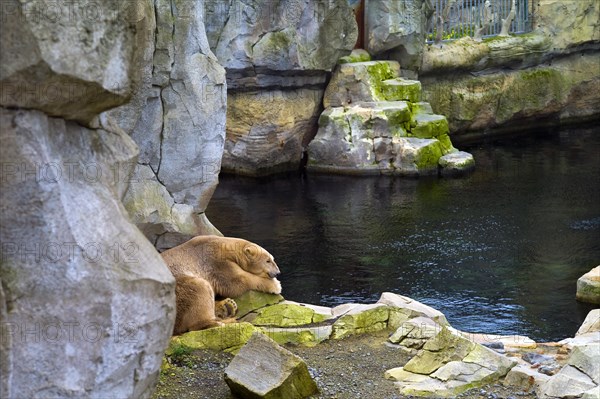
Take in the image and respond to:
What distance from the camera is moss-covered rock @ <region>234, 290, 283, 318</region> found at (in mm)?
9945

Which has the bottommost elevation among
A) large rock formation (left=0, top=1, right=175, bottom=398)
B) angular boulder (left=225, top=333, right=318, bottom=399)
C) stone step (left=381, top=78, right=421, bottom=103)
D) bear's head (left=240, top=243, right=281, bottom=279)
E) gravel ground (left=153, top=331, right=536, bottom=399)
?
gravel ground (left=153, top=331, right=536, bottom=399)

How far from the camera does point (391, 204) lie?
804 inches

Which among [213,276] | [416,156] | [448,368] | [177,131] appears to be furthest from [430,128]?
[448,368]

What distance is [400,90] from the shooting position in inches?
980

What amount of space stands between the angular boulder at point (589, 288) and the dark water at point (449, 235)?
0.76 feet

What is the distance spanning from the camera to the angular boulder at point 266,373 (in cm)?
739

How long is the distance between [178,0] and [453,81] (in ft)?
58.8

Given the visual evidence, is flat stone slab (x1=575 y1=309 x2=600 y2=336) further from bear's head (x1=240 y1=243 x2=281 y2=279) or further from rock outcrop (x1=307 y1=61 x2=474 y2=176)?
rock outcrop (x1=307 y1=61 x2=474 y2=176)

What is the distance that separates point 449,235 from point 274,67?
23.7ft

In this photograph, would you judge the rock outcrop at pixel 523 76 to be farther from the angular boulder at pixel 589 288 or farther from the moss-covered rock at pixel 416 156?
the angular boulder at pixel 589 288

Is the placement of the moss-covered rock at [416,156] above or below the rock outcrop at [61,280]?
below

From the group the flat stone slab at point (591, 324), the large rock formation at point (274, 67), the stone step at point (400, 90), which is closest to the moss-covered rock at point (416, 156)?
the stone step at point (400, 90)

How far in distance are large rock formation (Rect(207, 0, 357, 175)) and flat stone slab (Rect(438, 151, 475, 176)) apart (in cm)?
372

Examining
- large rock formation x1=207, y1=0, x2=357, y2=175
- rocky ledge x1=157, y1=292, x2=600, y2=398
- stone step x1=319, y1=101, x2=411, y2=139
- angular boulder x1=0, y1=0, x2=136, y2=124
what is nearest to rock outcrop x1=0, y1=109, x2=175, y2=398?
angular boulder x1=0, y1=0, x2=136, y2=124
